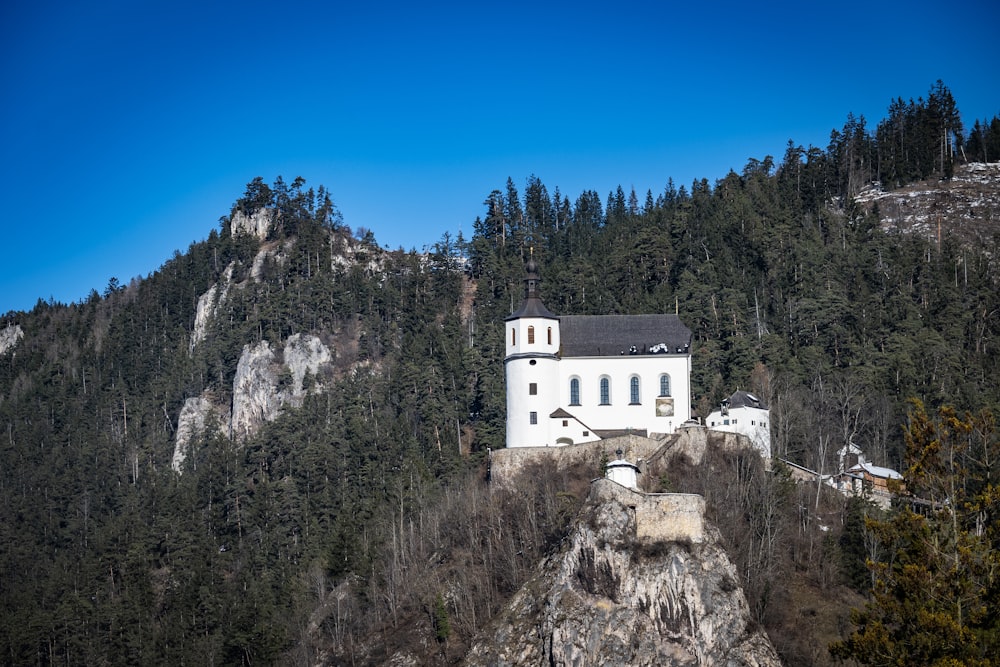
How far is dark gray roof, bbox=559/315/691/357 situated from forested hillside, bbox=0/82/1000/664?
5.72m

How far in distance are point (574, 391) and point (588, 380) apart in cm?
82

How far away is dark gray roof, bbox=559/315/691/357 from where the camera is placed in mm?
58656

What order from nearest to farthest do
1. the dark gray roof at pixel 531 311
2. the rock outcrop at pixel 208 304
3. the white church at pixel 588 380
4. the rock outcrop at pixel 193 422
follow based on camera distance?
the white church at pixel 588 380, the dark gray roof at pixel 531 311, the rock outcrop at pixel 193 422, the rock outcrop at pixel 208 304

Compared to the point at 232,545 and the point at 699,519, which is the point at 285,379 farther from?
the point at 699,519

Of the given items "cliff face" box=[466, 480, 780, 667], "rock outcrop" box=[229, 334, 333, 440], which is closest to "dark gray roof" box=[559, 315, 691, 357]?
"cliff face" box=[466, 480, 780, 667]

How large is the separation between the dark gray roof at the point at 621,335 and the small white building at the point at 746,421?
3.96 meters

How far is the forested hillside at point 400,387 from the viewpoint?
57.4 m

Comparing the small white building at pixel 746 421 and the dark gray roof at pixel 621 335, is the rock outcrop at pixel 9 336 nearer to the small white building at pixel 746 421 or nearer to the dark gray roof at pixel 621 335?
the dark gray roof at pixel 621 335

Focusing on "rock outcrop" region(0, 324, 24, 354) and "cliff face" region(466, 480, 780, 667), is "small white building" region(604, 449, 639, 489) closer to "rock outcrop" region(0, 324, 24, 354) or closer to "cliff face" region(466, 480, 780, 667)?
"cliff face" region(466, 480, 780, 667)

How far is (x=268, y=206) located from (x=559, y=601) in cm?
6626

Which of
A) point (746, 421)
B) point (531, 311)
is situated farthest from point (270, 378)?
point (746, 421)

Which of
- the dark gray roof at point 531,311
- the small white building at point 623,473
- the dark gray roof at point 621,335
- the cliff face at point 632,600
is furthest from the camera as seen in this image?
the dark gray roof at point 621,335

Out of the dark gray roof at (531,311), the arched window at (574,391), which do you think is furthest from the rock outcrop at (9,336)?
the arched window at (574,391)

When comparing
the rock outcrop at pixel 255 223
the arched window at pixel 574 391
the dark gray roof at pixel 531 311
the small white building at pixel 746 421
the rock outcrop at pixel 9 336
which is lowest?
the small white building at pixel 746 421
